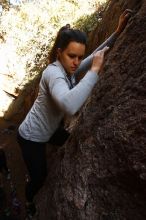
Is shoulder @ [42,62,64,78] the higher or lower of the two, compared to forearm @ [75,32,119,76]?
higher

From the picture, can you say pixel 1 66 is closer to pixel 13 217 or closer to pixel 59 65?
pixel 13 217

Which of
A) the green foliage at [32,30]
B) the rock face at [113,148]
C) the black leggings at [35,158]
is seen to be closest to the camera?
the rock face at [113,148]

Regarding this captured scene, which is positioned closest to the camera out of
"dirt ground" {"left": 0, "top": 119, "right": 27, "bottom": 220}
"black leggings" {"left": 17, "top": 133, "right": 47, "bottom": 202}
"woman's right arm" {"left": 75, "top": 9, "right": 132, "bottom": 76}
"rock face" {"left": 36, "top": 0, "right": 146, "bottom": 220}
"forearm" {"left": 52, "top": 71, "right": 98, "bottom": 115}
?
"rock face" {"left": 36, "top": 0, "right": 146, "bottom": 220}

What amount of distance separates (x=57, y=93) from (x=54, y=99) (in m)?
0.07

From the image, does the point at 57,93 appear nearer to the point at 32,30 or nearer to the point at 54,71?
the point at 54,71

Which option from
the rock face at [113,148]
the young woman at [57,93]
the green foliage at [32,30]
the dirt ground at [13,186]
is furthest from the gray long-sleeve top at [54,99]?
the green foliage at [32,30]

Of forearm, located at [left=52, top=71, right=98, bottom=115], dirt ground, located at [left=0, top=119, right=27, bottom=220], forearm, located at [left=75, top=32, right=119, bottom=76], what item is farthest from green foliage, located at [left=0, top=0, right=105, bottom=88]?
forearm, located at [left=52, top=71, right=98, bottom=115]

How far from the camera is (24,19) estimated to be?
1486 centimetres

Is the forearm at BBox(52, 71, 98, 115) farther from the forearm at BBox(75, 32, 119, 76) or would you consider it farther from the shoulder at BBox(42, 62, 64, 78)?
the forearm at BBox(75, 32, 119, 76)

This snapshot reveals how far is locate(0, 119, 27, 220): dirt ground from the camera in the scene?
5.19 metres

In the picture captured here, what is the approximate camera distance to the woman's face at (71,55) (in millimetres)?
3461

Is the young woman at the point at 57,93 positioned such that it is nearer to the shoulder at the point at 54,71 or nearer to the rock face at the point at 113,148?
the shoulder at the point at 54,71

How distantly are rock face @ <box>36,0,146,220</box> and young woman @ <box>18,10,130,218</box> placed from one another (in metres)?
0.23

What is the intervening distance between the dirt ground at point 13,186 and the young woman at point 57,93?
0.70 metres
